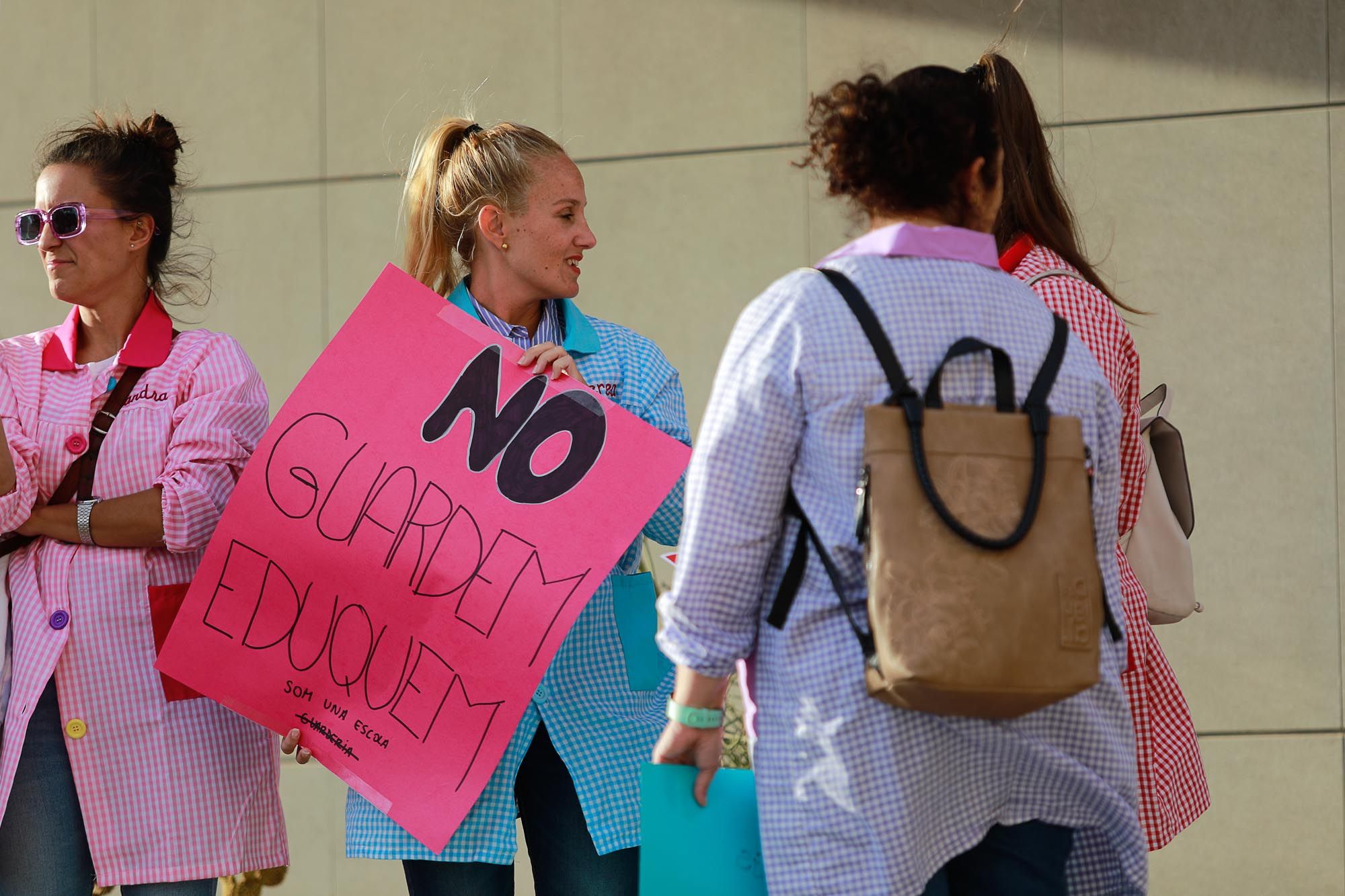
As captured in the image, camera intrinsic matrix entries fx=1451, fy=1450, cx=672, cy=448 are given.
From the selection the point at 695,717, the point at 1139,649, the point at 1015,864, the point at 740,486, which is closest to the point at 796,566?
the point at 740,486

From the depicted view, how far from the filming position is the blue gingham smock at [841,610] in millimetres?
1833

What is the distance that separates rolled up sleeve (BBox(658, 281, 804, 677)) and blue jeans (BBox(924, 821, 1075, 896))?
44 centimetres

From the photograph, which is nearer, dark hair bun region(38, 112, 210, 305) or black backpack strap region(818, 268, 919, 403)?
black backpack strap region(818, 268, 919, 403)

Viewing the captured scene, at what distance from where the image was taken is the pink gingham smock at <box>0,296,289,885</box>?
105 inches

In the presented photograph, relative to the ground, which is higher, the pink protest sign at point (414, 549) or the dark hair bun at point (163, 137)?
the dark hair bun at point (163, 137)

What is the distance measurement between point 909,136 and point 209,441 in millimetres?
1470

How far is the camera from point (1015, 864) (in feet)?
6.47

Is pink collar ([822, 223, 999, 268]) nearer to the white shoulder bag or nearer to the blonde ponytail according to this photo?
the white shoulder bag

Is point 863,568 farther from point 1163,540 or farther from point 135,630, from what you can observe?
point 135,630

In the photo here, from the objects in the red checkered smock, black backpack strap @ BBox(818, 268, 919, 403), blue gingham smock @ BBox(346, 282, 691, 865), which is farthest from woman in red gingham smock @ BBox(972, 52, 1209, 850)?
blue gingham smock @ BBox(346, 282, 691, 865)

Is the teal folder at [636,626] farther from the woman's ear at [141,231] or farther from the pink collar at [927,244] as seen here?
the woman's ear at [141,231]

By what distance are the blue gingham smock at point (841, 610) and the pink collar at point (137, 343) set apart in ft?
4.50

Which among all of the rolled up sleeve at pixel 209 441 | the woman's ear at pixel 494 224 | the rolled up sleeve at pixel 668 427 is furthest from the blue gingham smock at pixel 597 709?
the rolled up sleeve at pixel 209 441

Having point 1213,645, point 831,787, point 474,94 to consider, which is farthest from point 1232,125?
point 831,787
